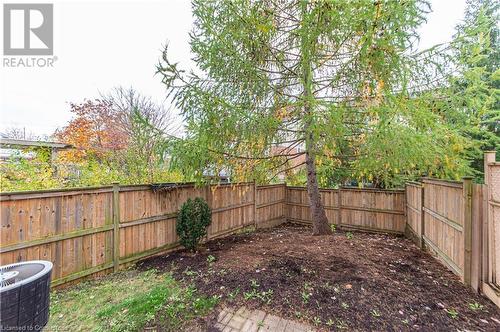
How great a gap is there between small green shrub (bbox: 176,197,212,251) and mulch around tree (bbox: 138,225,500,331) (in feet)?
0.95

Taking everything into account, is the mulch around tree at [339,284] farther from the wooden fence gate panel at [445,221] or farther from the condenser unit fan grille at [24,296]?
the condenser unit fan grille at [24,296]

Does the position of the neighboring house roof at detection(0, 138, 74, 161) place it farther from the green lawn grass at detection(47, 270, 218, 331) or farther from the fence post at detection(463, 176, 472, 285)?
Result: the fence post at detection(463, 176, 472, 285)

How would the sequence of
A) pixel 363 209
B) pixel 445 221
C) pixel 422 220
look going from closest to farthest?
pixel 445 221, pixel 422 220, pixel 363 209

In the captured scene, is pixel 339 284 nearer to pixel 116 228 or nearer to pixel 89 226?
pixel 116 228

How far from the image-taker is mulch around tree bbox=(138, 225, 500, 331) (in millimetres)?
2379

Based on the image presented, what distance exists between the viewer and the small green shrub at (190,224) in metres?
4.59

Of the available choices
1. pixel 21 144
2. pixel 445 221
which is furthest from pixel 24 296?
pixel 21 144

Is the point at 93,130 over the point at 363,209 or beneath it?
over

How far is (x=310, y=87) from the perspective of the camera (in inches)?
156

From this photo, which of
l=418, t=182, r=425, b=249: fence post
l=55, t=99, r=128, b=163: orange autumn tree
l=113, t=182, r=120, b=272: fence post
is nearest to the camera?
l=113, t=182, r=120, b=272: fence post

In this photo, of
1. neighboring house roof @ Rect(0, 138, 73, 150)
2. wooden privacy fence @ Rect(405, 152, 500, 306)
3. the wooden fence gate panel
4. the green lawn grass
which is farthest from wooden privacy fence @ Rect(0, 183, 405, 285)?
neighboring house roof @ Rect(0, 138, 73, 150)

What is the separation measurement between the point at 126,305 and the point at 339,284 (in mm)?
2709

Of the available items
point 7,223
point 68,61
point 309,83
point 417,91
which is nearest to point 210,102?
point 309,83

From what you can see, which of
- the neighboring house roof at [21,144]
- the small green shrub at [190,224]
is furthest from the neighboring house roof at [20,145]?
the small green shrub at [190,224]
